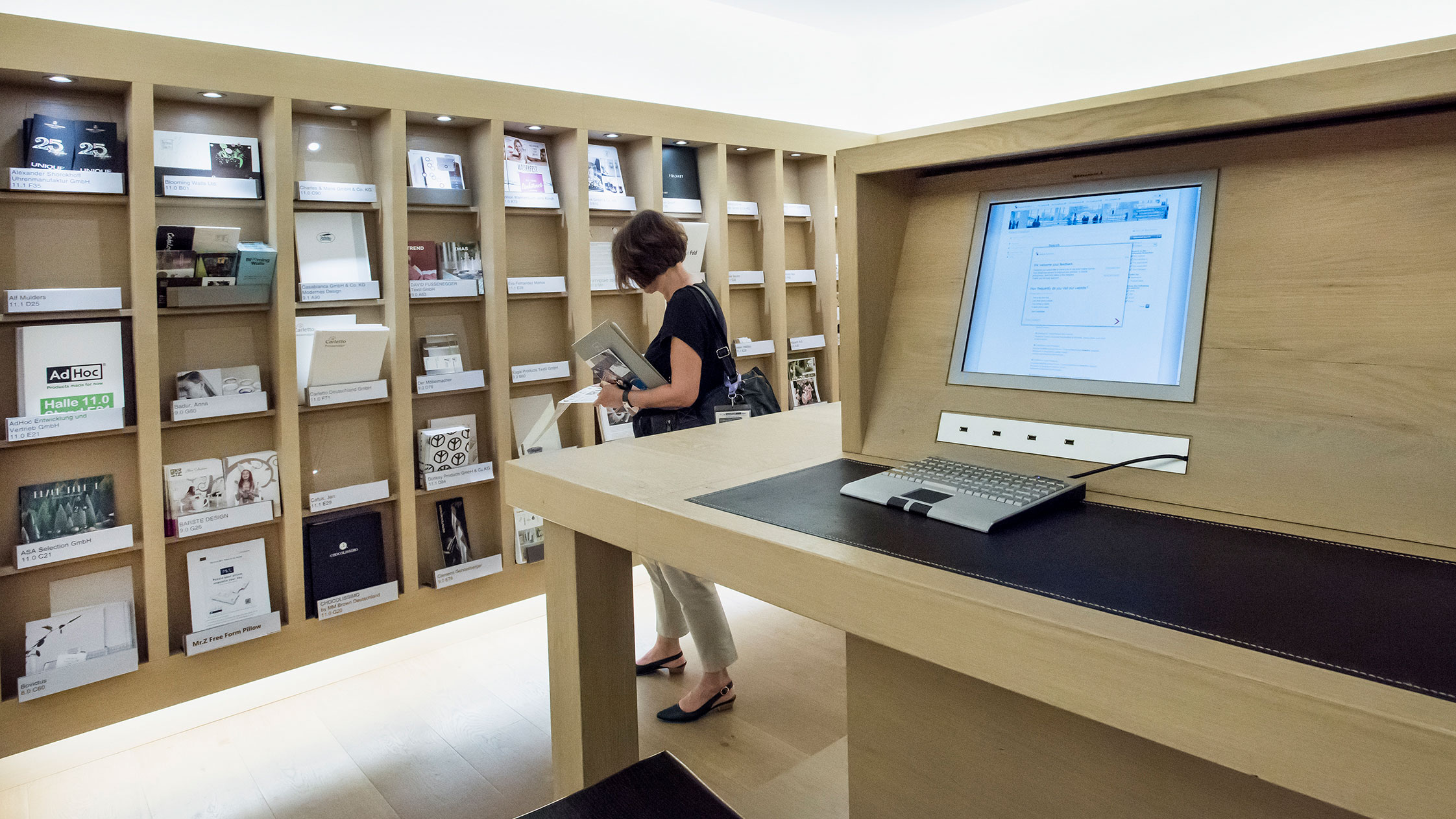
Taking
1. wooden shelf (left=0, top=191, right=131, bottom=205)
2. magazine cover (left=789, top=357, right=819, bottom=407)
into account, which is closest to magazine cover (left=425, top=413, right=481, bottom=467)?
wooden shelf (left=0, top=191, right=131, bottom=205)

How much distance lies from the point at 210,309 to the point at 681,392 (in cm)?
176

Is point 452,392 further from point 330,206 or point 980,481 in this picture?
point 980,481

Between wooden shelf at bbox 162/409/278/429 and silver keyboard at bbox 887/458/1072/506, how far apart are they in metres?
2.70

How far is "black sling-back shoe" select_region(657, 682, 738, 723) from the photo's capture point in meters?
2.71

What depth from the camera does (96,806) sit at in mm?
2467

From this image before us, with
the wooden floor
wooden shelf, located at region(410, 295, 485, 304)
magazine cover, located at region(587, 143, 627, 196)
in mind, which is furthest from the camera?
magazine cover, located at region(587, 143, 627, 196)

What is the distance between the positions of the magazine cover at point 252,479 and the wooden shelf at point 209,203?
3.03 feet

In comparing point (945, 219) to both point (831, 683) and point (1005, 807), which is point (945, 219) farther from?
point (831, 683)

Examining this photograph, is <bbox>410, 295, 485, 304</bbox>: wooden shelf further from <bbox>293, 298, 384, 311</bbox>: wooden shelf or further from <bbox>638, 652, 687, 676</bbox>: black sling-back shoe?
<bbox>638, 652, 687, 676</bbox>: black sling-back shoe

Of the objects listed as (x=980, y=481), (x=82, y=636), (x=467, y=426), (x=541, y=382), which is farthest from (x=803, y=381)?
(x=980, y=481)

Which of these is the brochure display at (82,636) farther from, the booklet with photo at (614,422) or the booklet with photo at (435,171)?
the booklet with photo at (614,422)

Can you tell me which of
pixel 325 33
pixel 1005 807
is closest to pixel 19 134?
pixel 325 33

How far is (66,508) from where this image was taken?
9.20 ft

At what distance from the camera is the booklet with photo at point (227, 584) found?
301 centimetres
